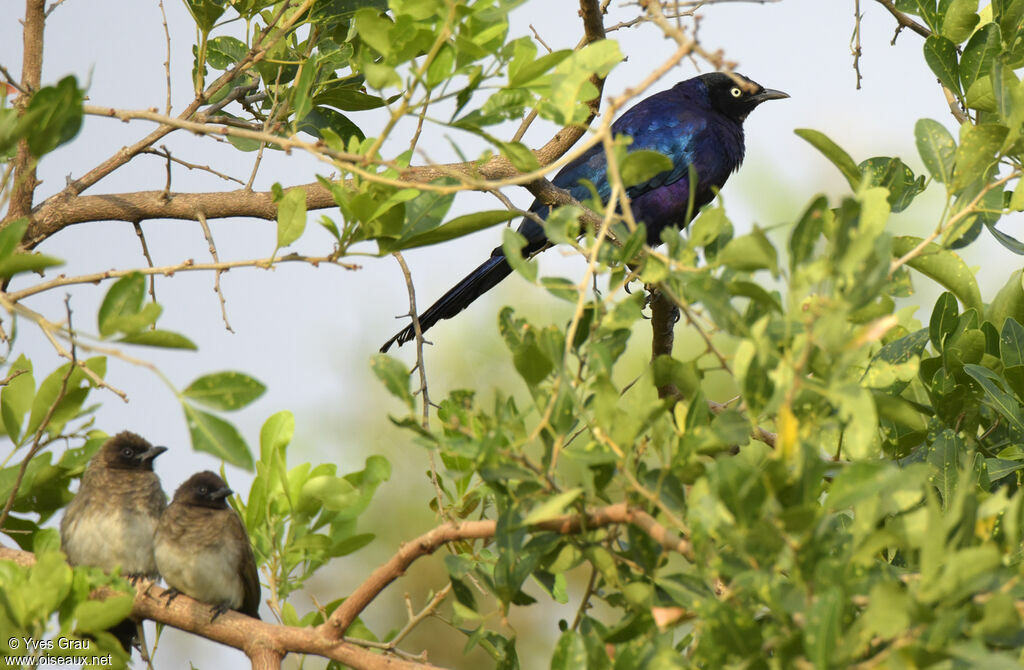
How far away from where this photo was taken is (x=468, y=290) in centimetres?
454

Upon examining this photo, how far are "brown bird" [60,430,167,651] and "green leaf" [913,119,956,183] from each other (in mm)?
2743

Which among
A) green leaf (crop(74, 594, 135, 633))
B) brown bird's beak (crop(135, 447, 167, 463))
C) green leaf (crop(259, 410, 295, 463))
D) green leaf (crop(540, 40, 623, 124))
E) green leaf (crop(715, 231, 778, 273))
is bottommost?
green leaf (crop(74, 594, 135, 633))

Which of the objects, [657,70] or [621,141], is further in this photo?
[621,141]

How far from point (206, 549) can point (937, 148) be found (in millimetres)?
2645

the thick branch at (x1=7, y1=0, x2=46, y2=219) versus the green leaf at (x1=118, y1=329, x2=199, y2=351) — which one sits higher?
the thick branch at (x1=7, y1=0, x2=46, y2=219)

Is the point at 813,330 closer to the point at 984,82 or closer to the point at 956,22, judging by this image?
the point at 984,82

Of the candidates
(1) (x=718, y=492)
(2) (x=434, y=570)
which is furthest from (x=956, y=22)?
(2) (x=434, y=570)

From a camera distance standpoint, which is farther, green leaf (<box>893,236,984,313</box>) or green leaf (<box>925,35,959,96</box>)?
green leaf (<box>925,35,959,96</box>)

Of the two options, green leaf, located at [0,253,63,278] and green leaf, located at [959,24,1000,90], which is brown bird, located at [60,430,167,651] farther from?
green leaf, located at [959,24,1000,90]

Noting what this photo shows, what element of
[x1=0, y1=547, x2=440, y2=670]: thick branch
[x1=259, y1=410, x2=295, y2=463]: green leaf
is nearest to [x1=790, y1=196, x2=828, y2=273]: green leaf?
[x1=0, y1=547, x2=440, y2=670]: thick branch

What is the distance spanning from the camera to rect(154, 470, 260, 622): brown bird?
3414 mm

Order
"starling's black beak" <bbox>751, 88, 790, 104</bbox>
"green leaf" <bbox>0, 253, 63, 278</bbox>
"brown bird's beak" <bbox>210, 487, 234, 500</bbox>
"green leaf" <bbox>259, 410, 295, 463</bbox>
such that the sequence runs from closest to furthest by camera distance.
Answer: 1. "green leaf" <bbox>0, 253, 63, 278</bbox>
2. "green leaf" <bbox>259, 410, 295, 463</bbox>
3. "brown bird's beak" <bbox>210, 487, 234, 500</bbox>
4. "starling's black beak" <bbox>751, 88, 790, 104</bbox>

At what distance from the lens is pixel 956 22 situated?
2.75m

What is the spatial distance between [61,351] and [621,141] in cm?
109
